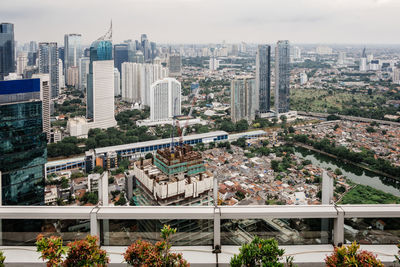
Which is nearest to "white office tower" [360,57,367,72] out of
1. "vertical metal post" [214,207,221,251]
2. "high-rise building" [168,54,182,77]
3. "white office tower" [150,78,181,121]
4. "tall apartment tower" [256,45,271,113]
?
"high-rise building" [168,54,182,77]

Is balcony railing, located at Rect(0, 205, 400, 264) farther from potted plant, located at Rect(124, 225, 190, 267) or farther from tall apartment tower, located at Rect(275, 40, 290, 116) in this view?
tall apartment tower, located at Rect(275, 40, 290, 116)

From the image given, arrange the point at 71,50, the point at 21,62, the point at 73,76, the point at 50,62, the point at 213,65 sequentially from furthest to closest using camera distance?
the point at 213,65, the point at 71,50, the point at 73,76, the point at 21,62, the point at 50,62

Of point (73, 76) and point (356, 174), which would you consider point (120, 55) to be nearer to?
point (73, 76)

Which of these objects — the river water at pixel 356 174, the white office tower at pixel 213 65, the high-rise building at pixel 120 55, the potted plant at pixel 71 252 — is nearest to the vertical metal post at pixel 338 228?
the potted plant at pixel 71 252

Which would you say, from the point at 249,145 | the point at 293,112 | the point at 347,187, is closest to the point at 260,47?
the point at 293,112

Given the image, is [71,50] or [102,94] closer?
[102,94]

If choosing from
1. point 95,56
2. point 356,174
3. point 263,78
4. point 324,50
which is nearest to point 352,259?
point 356,174
